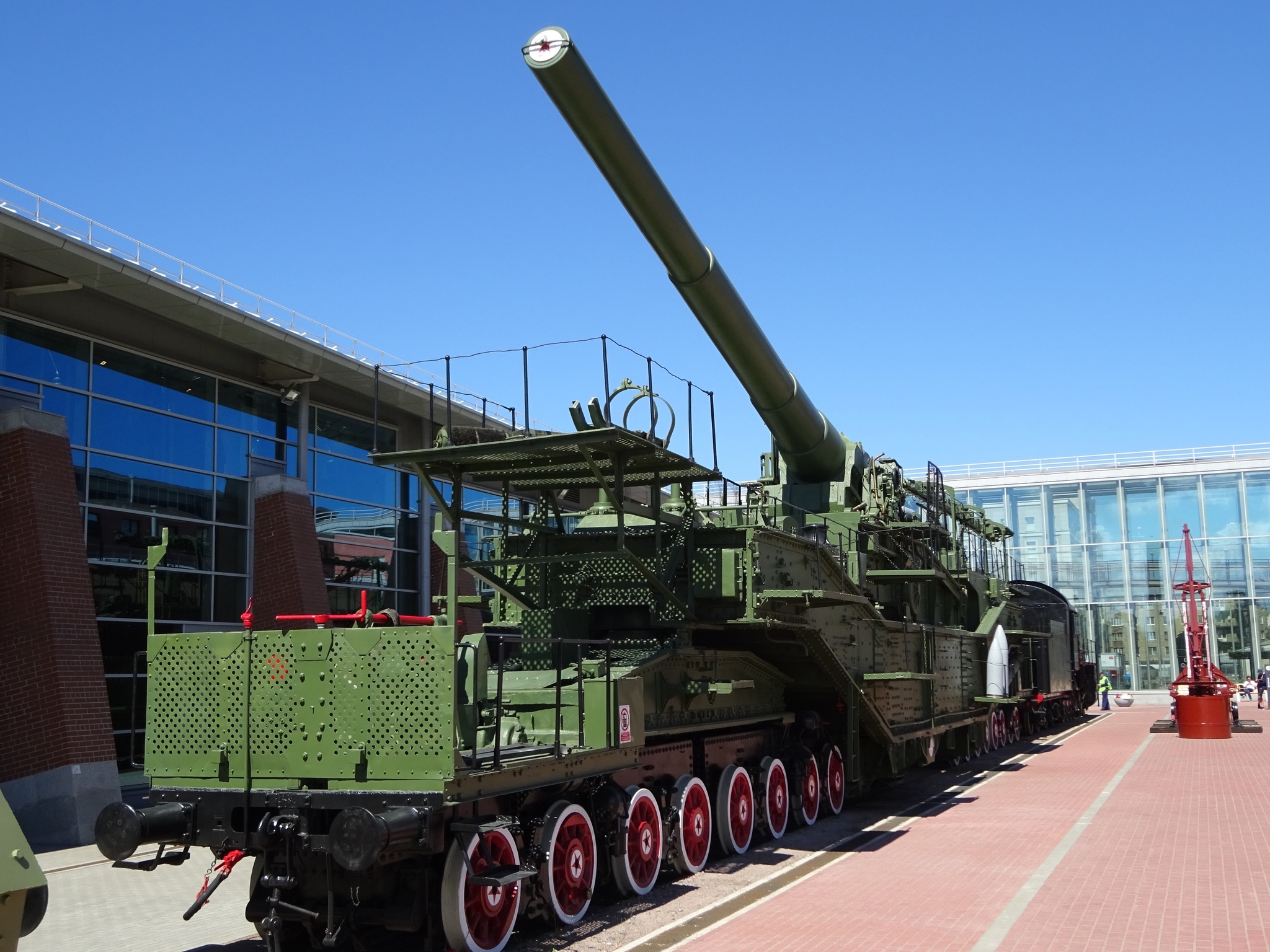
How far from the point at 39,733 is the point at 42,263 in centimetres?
573

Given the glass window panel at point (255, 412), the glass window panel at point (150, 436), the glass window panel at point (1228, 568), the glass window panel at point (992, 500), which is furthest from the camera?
the glass window panel at point (992, 500)

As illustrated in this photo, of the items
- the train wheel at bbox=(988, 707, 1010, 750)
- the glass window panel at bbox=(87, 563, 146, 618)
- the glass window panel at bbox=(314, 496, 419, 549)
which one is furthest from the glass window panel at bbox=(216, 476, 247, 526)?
the train wheel at bbox=(988, 707, 1010, 750)

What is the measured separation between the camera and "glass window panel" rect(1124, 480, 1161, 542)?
133 ft

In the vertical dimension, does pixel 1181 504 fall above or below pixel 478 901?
above

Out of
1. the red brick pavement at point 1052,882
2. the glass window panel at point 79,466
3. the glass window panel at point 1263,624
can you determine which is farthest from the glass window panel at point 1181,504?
the glass window panel at point 79,466

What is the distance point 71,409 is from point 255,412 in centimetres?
384

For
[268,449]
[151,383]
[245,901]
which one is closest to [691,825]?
[245,901]

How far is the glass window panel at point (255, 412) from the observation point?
63.8 ft

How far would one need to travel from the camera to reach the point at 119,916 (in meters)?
9.78

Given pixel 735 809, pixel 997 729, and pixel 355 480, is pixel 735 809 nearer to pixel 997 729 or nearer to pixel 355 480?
pixel 355 480

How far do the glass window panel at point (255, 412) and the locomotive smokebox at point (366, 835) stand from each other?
13439 mm

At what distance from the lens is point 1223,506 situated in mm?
40062

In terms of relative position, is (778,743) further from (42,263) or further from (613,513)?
(42,263)

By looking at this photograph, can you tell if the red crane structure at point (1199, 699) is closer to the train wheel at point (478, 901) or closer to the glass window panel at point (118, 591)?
the glass window panel at point (118, 591)
